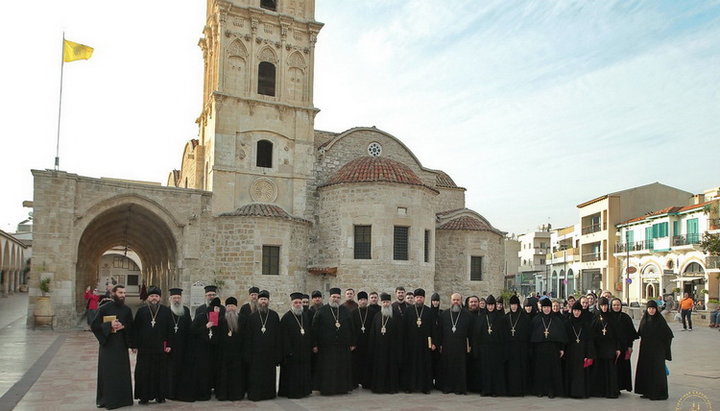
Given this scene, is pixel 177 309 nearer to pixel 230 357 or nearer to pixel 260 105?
pixel 230 357

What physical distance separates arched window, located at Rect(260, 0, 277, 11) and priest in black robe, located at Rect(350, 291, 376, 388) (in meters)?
18.7

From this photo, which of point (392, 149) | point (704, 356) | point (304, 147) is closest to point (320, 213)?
point (304, 147)

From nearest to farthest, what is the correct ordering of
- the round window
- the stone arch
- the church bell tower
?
the stone arch
the church bell tower
the round window

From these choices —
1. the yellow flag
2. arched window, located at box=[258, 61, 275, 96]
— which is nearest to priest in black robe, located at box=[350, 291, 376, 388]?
arched window, located at box=[258, 61, 275, 96]

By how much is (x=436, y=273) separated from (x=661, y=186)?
29.2 metres

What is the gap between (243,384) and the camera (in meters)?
9.32

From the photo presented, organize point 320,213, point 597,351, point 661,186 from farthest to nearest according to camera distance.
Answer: point 661,186 → point 320,213 → point 597,351

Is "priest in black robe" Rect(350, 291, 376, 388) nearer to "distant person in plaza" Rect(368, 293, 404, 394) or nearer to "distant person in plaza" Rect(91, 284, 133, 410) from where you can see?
"distant person in plaza" Rect(368, 293, 404, 394)

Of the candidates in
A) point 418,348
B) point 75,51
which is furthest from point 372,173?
point 418,348

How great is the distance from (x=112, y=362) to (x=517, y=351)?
629cm

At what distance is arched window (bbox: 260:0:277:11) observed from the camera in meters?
25.7

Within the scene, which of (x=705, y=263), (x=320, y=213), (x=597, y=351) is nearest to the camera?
(x=597, y=351)

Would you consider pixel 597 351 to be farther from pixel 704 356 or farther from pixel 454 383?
pixel 704 356

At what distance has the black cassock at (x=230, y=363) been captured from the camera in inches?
361
